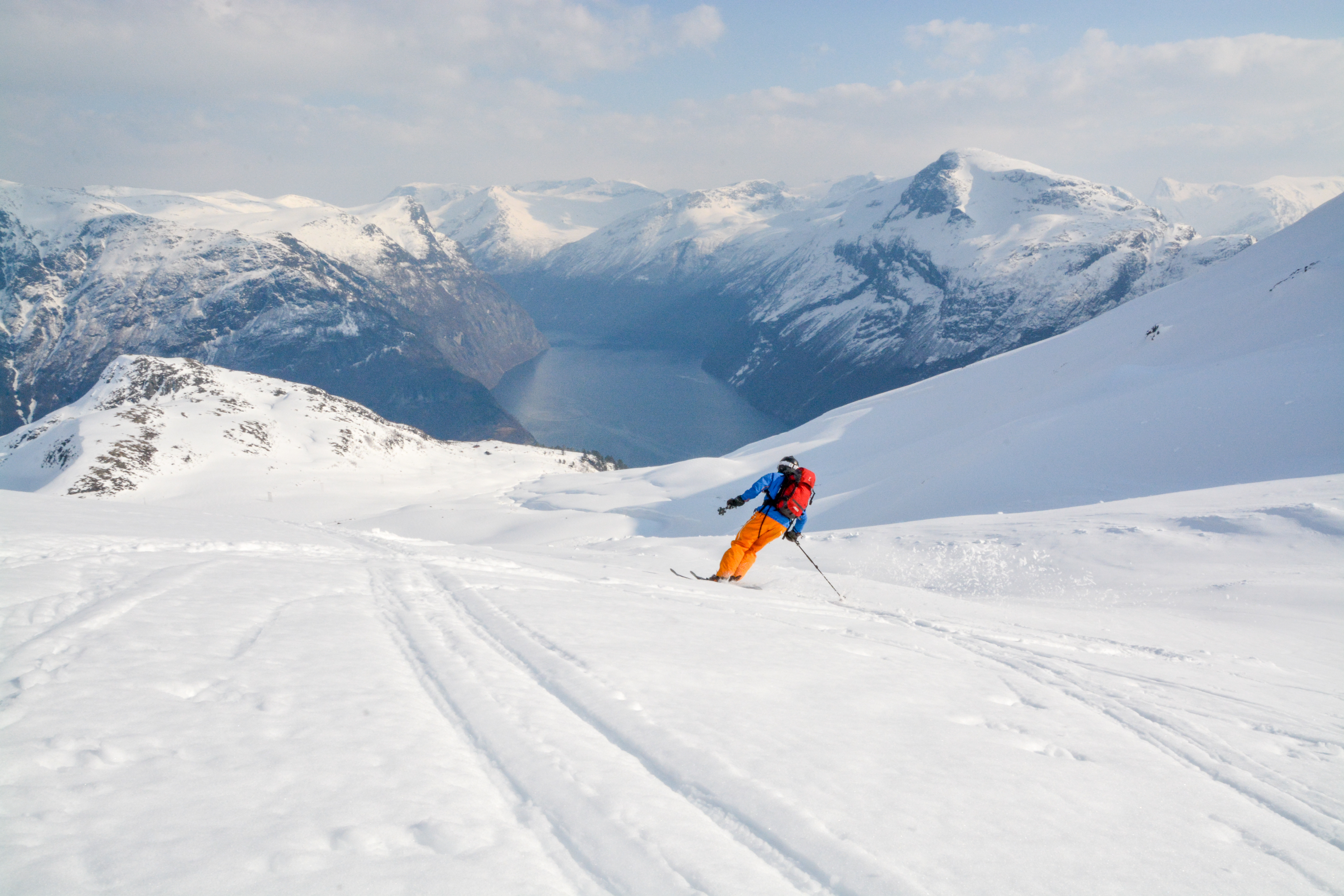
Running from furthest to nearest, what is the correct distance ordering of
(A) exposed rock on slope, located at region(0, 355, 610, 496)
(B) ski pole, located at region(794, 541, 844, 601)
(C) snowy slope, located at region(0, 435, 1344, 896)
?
(A) exposed rock on slope, located at region(0, 355, 610, 496) → (B) ski pole, located at region(794, 541, 844, 601) → (C) snowy slope, located at region(0, 435, 1344, 896)

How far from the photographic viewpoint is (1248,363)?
65.2ft

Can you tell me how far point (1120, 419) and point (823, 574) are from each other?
13965 mm

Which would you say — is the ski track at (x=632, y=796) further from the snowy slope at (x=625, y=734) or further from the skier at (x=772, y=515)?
the skier at (x=772, y=515)

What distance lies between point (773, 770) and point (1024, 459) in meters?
19.1

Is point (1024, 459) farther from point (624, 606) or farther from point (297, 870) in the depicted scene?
point (297, 870)

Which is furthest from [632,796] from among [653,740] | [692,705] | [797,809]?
[692,705]

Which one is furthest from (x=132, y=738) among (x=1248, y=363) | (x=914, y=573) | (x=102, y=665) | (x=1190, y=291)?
(x=1190, y=291)

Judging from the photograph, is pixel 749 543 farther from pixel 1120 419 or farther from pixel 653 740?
pixel 1120 419

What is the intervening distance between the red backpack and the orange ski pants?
28cm

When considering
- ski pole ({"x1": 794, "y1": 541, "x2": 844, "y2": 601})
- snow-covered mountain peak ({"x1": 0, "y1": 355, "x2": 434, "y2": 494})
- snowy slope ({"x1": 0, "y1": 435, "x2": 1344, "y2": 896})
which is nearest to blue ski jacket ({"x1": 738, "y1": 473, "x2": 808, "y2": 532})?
ski pole ({"x1": 794, "y1": 541, "x2": 844, "y2": 601})

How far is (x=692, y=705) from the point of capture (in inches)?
197

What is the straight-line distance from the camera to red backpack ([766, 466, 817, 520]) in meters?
11.4

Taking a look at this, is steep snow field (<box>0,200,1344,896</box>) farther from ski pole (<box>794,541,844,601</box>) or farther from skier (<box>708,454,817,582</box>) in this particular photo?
skier (<box>708,454,817,582</box>)

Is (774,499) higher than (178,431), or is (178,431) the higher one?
(774,499)
